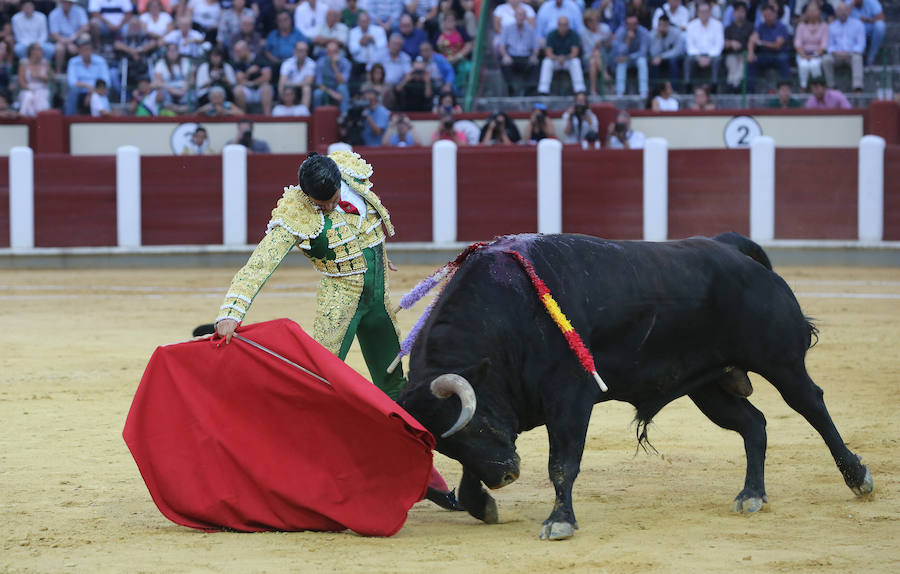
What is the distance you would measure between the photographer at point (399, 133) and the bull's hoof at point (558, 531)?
9.22 m

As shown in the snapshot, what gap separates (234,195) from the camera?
12.8 m

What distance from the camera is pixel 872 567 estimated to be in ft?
11.4

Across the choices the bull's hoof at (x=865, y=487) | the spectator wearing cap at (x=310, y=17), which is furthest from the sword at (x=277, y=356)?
the spectator wearing cap at (x=310, y=17)

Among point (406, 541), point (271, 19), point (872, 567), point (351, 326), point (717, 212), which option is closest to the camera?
point (872, 567)

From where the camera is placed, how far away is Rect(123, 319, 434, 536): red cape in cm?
392

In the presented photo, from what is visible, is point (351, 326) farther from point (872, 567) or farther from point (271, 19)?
point (271, 19)

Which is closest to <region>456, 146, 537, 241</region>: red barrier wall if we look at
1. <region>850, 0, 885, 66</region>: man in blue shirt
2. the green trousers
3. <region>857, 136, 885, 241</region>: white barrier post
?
<region>857, 136, 885, 241</region>: white barrier post

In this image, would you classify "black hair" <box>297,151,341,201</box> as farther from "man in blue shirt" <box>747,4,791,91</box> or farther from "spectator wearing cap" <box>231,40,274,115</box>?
"man in blue shirt" <box>747,4,791,91</box>

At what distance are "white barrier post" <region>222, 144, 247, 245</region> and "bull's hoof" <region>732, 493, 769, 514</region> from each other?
912 centimetres

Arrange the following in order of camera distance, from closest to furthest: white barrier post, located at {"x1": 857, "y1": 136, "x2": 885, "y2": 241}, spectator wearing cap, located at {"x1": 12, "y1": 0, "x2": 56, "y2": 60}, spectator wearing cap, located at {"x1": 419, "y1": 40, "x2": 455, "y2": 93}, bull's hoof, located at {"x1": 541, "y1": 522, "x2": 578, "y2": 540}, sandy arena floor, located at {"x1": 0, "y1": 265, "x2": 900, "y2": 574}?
1. sandy arena floor, located at {"x1": 0, "y1": 265, "x2": 900, "y2": 574}
2. bull's hoof, located at {"x1": 541, "y1": 522, "x2": 578, "y2": 540}
3. white barrier post, located at {"x1": 857, "y1": 136, "x2": 885, "y2": 241}
4. spectator wearing cap, located at {"x1": 419, "y1": 40, "x2": 455, "y2": 93}
5. spectator wearing cap, located at {"x1": 12, "y1": 0, "x2": 56, "y2": 60}

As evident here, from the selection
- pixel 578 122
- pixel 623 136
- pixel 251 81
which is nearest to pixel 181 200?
pixel 251 81

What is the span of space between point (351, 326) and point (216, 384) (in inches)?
18.7

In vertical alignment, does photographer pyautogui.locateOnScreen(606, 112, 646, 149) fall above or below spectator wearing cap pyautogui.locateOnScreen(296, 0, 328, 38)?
below

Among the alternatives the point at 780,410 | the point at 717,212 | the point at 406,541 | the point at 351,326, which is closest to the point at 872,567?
the point at 406,541
